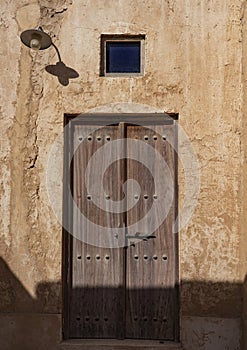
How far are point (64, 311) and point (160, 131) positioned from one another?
77.3 inches

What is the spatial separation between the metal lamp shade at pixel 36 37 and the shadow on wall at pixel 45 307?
217 centimetres

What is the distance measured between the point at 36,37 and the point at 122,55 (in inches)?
34.0

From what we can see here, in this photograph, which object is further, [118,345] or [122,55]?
[122,55]

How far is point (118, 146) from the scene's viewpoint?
18.0 feet

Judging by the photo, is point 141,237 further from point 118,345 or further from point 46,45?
point 46,45

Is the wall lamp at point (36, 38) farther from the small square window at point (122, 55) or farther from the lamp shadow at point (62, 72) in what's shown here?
the small square window at point (122, 55)

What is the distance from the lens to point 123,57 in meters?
5.53

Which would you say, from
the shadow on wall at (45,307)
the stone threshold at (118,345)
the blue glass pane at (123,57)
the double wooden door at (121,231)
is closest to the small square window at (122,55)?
the blue glass pane at (123,57)

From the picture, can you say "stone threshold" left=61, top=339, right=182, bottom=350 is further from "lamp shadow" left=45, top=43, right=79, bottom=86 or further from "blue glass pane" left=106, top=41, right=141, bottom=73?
"blue glass pane" left=106, top=41, right=141, bottom=73

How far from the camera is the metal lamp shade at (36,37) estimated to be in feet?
17.1

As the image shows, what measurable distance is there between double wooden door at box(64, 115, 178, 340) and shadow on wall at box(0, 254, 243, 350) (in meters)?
0.18

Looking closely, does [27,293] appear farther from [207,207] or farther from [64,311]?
[207,207]

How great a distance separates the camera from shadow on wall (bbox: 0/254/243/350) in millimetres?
5102

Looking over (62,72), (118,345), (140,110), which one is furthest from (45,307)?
(62,72)
